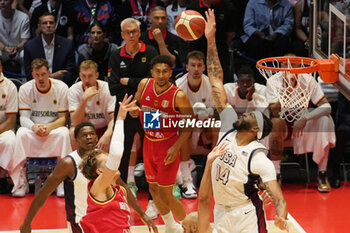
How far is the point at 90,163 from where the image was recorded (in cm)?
534

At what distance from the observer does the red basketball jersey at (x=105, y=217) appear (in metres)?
5.32

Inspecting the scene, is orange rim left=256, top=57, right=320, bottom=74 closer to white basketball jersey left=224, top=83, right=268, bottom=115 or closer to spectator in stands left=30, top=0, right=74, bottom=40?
white basketball jersey left=224, top=83, right=268, bottom=115

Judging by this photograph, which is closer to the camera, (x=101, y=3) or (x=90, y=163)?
(x=90, y=163)

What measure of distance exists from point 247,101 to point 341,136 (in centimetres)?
135

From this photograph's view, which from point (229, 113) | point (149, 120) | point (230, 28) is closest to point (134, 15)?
point (230, 28)

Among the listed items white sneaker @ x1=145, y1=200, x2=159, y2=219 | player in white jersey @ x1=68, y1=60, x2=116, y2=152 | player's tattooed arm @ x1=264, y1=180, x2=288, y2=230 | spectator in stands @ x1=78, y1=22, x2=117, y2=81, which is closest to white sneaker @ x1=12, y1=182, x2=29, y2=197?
player in white jersey @ x1=68, y1=60, x2=116, y2=152

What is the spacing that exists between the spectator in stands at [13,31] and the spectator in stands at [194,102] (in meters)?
2.41

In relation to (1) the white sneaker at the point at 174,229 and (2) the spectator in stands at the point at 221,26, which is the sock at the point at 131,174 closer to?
(1) the white sneaker at the point at 174,229

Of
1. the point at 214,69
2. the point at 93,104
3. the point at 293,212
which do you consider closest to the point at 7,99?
the point at 93,104

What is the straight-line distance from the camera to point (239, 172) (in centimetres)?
577

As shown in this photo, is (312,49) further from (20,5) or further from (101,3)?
(20,5)

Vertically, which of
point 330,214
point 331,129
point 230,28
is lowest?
point 330,214

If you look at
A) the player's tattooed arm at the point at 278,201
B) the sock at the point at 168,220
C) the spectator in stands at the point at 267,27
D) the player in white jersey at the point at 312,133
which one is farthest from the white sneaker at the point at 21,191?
the player's tattooed arm at the point at 278,201

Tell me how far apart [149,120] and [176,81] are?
163 centimetres
